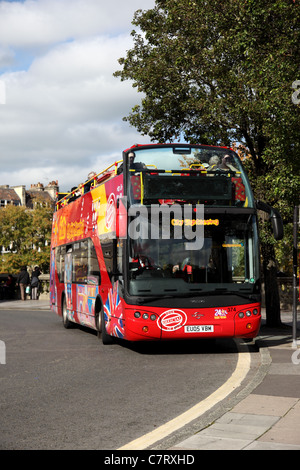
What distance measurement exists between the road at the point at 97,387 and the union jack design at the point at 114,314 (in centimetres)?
43

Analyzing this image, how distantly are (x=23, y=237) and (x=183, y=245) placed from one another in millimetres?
77475

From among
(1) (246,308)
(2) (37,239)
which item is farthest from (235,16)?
(2) (37,239)

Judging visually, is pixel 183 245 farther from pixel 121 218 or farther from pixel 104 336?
pixel 104 336

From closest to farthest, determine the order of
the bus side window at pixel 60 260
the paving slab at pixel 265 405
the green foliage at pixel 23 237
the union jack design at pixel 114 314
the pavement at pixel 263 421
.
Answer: the pavement at pixel 263 421 → the paving slab at pixel 265 405 → the union jack design at pixel 114 314 → the bus side window at pixel 60 260 → the green foliage at pixel 23 237

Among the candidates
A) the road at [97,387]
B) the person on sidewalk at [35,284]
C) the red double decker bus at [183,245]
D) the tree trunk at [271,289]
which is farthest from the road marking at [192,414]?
the person on sidewalk at [35,284]

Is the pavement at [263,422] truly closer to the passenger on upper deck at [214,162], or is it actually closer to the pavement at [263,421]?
the pavement at [263,421]

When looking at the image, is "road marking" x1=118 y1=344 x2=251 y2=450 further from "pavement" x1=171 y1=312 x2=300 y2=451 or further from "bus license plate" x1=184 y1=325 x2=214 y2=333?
"bus license plate" x1=184 y1=325 x2=214 y2=333

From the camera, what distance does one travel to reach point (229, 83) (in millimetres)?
17484

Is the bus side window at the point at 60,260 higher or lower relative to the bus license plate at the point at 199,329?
higher

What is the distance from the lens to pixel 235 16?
15.3 m

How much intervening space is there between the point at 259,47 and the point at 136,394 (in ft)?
27.0

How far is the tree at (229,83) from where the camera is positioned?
1377cm

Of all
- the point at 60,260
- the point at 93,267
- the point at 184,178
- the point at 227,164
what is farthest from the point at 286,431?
the point at 60,260
